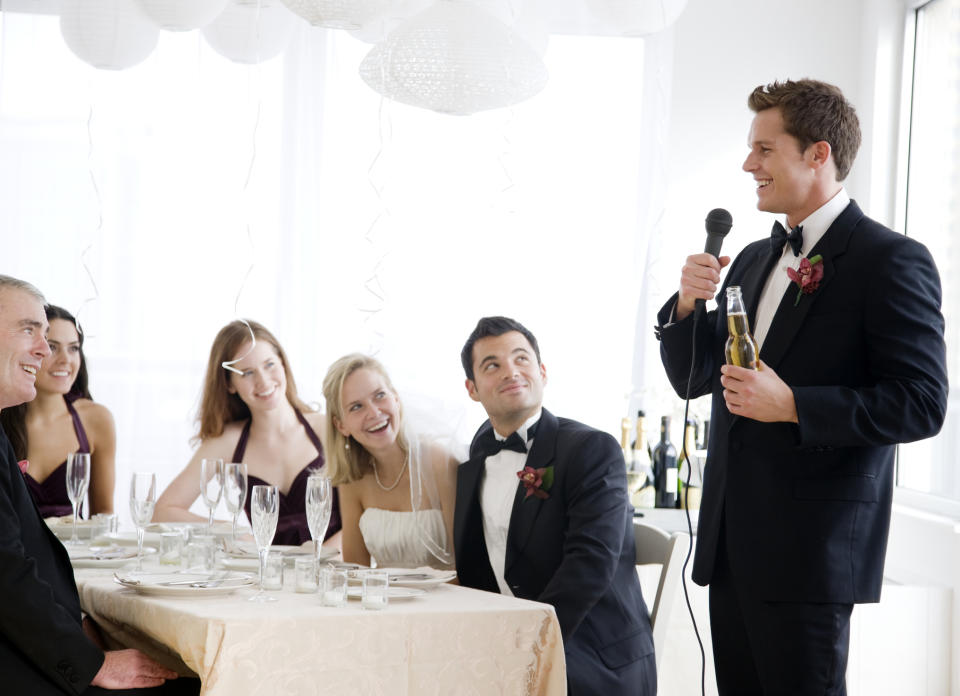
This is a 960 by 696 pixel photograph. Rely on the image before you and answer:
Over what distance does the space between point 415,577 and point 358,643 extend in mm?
327

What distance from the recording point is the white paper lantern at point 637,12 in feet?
9.23

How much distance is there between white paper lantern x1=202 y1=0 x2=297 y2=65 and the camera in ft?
11.1

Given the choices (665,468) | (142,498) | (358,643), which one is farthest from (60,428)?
(358,643)

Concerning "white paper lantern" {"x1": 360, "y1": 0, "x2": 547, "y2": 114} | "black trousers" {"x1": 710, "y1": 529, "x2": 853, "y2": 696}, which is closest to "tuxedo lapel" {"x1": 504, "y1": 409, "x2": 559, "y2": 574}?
"black trousers" {"x1": 710, "y1": 529, "x2": 853, "y2": 696}

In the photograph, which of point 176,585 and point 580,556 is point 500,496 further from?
point 176,585

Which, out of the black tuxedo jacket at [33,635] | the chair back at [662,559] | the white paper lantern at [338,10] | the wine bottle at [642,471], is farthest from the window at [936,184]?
the black tuxedo jacket at [33,635]

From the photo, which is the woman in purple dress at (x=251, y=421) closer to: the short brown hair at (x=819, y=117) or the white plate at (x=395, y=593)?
the white plate at (x=395, y=593)

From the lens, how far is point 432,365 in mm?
3010

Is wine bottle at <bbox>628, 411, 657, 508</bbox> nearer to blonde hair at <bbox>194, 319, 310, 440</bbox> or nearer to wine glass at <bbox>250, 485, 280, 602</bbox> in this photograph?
blonde hair at <bbox>194, 319, 310, 440</bbox>

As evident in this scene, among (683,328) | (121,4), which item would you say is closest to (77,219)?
(121,4)

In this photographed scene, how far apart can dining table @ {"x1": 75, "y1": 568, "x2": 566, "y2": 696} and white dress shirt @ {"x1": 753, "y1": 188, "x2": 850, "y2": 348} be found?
674 mm

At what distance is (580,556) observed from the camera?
2.27m

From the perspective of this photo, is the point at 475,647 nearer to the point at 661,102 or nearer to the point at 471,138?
the point at 471,138

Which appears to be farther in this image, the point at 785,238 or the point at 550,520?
the point at 550,520
